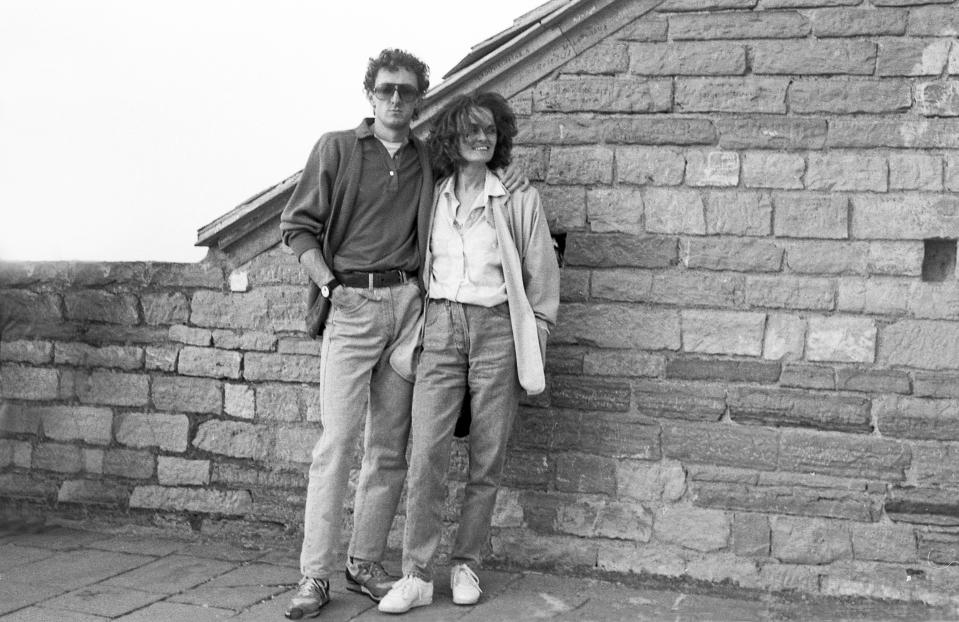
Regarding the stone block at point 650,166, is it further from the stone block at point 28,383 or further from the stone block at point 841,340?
the stone block at point 28,383

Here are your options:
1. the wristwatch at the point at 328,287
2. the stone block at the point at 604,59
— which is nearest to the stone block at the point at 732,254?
the stone block at the point at 604,59

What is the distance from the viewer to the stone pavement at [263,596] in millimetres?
4191

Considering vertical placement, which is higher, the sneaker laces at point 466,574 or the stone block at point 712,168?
the stone block at point 712,168

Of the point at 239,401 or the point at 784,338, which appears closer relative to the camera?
the point at 784,338

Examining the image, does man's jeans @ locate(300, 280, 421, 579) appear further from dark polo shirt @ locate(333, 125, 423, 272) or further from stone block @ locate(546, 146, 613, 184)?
stone block @ locate(546, 146, 613, 184)

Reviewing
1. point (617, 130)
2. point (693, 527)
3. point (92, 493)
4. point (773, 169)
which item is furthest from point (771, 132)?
point (92, 493)

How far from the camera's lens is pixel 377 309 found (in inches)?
168

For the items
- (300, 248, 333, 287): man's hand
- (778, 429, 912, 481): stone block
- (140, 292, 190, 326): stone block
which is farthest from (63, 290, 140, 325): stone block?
(778, 429, 912, 481): stone block

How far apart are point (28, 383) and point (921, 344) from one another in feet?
14.3

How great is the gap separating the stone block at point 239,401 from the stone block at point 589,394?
4.91 ft

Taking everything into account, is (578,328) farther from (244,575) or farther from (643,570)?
(244,575)

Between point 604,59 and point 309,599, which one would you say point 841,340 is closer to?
point 604,59

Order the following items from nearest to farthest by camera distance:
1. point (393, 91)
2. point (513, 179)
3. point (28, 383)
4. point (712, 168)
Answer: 1. point (393, 91)
2. point (513, 179)
3. point (712, 168)
4. point (28, 383)

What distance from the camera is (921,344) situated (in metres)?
4.34
